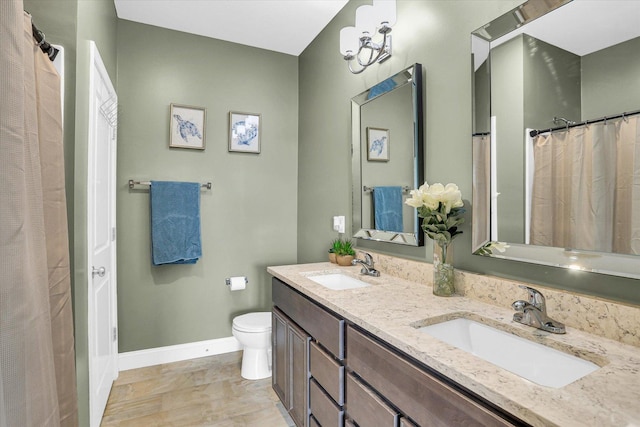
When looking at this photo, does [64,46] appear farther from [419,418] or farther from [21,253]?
[419,418]

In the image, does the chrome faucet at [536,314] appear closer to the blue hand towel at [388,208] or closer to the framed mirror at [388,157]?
the framed mirror at [388,157]

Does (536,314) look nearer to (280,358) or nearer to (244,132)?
(280,358)

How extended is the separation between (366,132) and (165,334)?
222 cm

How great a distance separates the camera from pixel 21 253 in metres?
0.79

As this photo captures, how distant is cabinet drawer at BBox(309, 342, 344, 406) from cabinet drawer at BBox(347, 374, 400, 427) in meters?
0.05

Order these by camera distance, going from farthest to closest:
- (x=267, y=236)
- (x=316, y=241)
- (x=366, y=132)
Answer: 1. (x=267, y=236)
2. (x=316, y=241)
3. (x=366, y=132)

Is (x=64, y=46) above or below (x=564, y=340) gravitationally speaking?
above

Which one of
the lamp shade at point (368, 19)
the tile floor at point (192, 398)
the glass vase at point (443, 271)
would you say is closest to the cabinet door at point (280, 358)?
the tile floor at point (192, 398)

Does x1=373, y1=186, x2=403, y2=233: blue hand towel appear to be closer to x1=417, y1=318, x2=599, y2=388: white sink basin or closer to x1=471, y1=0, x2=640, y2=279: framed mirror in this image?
x1=471, y1=0, x2=640, y2=279: framed mirror

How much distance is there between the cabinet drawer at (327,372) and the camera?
4.23 ft

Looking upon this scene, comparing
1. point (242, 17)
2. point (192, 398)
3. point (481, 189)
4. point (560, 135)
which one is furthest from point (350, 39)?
point (192, 398)

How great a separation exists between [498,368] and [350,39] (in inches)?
75.9

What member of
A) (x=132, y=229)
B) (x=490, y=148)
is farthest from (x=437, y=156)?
(x=132, y=229)

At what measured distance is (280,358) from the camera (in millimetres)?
1971
